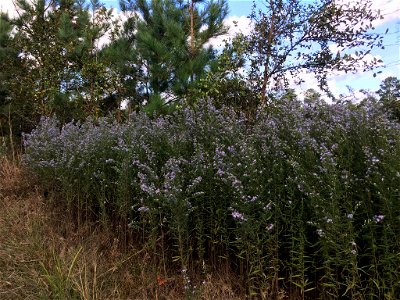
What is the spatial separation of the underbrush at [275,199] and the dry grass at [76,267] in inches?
4.8

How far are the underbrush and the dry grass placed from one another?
12cm

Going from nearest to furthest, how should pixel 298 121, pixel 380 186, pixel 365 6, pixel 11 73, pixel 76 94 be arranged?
pixel 380 186
pixel 298 121
pixel 365 6
pixel 76 94
pixel 11 73

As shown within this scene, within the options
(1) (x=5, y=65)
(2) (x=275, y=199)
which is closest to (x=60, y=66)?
(1) (x=5, y=65)

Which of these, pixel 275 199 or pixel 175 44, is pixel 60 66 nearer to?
pixel 175 44

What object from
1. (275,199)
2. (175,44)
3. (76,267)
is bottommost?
(76,267)

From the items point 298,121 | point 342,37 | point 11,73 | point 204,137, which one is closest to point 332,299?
Answer: point 298,121

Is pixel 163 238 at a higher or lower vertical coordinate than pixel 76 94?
lower

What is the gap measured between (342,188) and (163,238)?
62.5 inches

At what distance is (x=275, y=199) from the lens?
297cm

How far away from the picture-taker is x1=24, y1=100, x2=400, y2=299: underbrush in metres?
2.57

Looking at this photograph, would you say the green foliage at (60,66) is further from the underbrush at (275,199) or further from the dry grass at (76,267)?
the underbrush at (275,199)

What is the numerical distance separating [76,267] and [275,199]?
1786mm

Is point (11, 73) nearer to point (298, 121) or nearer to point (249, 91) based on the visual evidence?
point (249, 91)

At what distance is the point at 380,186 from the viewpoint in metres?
2.54
